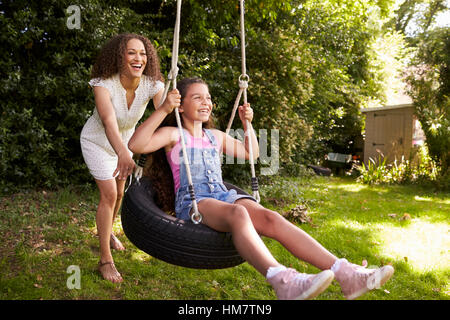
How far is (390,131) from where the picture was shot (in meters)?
8.70

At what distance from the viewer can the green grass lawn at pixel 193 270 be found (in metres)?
2.44

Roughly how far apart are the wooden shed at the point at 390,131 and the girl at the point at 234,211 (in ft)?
22.4

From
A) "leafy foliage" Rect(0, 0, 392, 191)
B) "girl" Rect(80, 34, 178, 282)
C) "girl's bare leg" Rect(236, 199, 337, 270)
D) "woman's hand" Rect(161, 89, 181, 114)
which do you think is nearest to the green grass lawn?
"girl" Rect(80, 34, 178, 282)

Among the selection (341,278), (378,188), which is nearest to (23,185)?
(341,278)

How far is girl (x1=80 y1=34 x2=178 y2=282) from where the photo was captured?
218cm

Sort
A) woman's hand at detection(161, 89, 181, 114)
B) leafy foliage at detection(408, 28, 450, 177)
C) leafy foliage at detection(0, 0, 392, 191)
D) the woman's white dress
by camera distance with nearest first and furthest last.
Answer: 1. woman's hand at detection(161, 89, 181, 114)
2. the woman's white dress
3. leafy foliage at detection(0, 0, 392, 191)
4. leafy foliage at detection(408, 28, 450, 177)

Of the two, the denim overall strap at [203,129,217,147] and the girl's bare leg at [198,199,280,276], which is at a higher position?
the denim overall strap at [203,129,217,147]

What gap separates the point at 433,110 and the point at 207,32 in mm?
4695

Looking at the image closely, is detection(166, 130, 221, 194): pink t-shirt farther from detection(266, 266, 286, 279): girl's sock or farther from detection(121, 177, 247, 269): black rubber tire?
detection(266, 266, 286, 279): girl's sock

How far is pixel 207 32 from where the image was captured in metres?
5.14

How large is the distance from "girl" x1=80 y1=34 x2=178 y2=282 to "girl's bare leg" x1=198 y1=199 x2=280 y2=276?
0.67 m

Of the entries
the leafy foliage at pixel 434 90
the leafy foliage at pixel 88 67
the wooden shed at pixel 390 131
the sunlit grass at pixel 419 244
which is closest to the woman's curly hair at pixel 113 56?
the leafy foliage at pixel 88 67

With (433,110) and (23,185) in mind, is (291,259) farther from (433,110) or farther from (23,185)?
(433,110)

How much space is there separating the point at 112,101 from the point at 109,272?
108cm
